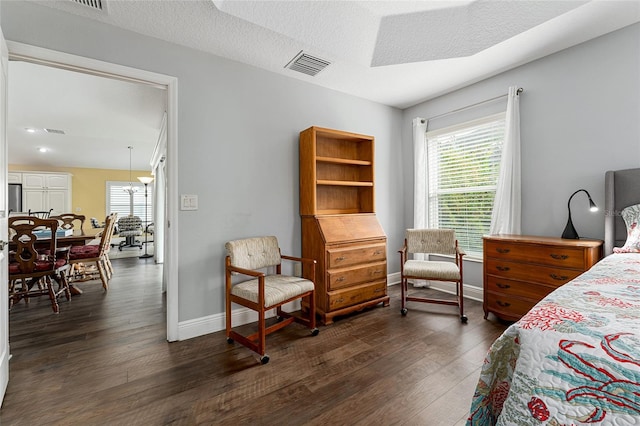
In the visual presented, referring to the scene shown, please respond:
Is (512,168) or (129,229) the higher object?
(512,168)

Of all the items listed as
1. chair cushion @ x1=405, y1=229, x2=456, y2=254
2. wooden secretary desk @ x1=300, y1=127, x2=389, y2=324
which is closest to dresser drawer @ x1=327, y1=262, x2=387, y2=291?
wooden secretary desk @ x1=300, y1=127, x2=389, y2=324

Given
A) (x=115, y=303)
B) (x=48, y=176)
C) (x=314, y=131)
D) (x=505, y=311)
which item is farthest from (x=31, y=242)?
(x=48, y=176)

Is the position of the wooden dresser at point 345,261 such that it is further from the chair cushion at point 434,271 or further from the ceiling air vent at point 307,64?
the ceiling air vent at point 307,64

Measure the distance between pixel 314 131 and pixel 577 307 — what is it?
2.45 metres

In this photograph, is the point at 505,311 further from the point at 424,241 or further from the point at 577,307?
the point at 577,307

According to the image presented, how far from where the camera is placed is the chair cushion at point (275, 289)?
217 cm

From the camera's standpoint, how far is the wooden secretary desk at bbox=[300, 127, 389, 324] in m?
2.78

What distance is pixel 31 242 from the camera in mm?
2967

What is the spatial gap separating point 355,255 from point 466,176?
179 centimetres

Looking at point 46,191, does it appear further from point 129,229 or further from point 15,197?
point 129,229

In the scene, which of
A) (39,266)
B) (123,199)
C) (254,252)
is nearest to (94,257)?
(39,266)

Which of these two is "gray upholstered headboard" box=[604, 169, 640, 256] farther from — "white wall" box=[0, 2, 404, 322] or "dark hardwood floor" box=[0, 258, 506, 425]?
"white wall" box=[0, 2, 404, 322]

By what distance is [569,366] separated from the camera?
2.30 feet

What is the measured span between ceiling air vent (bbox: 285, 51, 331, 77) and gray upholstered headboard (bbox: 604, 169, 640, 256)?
104 inches
